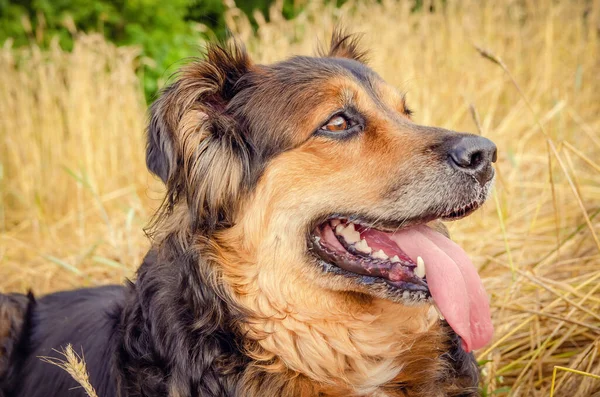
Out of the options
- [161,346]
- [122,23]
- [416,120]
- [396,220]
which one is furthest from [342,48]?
[122,23]

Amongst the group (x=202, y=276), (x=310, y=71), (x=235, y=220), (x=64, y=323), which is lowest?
(x=64, y=323)

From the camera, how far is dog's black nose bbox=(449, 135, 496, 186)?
243 centimetres

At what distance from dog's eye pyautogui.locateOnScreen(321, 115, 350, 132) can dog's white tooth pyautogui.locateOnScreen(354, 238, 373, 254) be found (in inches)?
20.0

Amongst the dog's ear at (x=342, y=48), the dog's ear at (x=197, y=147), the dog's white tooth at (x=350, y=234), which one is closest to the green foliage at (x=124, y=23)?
the dog's ear at (x=342, y=48)

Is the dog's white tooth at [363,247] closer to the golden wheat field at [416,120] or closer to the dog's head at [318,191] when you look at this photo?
the dog's head at [318,191]

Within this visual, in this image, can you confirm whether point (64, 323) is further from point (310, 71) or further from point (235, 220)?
point (310, 71)

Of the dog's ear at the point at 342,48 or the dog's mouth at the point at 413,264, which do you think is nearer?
the dog's mouth at the point at 413,264

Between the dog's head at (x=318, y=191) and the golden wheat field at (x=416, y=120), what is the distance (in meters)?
1.08

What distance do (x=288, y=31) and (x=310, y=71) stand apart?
16.2 ft

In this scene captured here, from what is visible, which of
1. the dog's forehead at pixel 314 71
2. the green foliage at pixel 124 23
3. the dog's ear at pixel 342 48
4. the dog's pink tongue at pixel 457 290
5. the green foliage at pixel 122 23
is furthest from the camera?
the green foliage at pixel 122 23

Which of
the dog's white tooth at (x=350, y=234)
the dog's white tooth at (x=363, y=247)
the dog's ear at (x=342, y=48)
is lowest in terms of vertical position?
the dog's white tooth at (x=363, y=247)

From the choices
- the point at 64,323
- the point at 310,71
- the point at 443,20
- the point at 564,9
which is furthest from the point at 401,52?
the point at 64,323

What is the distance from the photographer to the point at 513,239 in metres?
4.67

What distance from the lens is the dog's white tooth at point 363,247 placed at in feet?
8.60
